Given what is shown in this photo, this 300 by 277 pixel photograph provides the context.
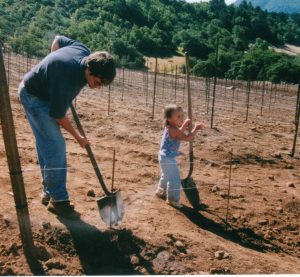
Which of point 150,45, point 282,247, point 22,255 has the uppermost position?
point 150,45

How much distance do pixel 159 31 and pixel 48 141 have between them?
66.7m

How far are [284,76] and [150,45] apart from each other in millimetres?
24069

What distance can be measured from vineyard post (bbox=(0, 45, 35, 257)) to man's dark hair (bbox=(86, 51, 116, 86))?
667 mm

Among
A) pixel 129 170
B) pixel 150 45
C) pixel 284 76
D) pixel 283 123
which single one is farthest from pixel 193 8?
pixel 129 170

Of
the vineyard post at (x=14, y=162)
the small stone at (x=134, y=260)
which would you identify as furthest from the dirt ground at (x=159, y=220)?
the vineyard post at (x=14, y=162)

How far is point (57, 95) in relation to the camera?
3.30 m

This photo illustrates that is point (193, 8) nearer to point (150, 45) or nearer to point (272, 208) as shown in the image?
point (150, 45)

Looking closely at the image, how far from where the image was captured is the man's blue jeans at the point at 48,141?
372cm

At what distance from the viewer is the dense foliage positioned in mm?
45875

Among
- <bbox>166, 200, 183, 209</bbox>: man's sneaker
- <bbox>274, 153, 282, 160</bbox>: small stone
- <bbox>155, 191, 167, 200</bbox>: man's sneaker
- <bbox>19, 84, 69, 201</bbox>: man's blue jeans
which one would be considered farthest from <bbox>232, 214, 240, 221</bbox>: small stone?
<bbox>274, 153, 282, 160</bbox>: small stone

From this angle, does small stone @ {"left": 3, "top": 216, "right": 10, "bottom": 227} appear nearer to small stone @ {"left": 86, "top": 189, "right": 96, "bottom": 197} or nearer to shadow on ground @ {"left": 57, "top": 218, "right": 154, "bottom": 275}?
shadow on ground @ {"left": 57, "top": 218, "right": 154, "bottom": 275}

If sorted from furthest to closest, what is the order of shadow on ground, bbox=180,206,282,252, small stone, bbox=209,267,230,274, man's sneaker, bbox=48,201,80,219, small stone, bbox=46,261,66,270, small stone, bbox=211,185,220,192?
1. small stone, bbox=211,185,220,192
2. shadow on ground, bbox=180,206,282,252
3. man's sneaker, bbox=48,201,80,219
4. small stone, bbox=209,267,230,274
5. small stone, bbox=46,261,66,270

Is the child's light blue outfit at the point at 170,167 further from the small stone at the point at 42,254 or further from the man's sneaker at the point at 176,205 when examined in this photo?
the small stone at the point at 42,254

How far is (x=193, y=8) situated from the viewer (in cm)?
9506
